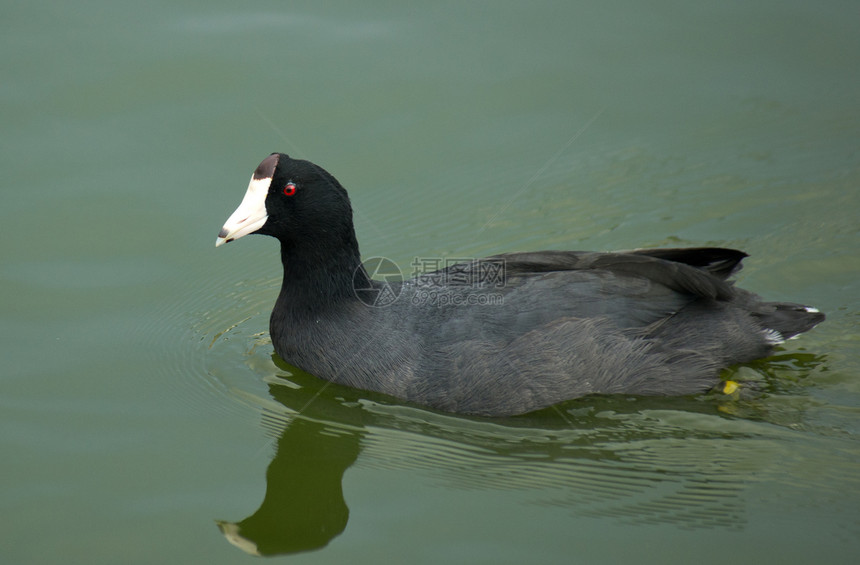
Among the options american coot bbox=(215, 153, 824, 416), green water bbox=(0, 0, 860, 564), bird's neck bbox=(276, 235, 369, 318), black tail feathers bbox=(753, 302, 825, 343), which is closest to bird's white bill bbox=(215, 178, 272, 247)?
american coot bbox=(215, 153, 824, 416)

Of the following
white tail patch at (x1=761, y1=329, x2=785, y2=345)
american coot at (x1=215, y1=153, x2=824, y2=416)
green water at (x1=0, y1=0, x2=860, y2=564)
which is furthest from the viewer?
white tail patch at (x1=761, y1=329, x2=785, y2=345)

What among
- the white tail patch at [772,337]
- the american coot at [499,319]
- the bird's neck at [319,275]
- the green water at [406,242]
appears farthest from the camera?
the white tail patch at [772,337]

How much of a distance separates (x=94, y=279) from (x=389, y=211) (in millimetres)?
2319

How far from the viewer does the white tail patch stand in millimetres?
6242

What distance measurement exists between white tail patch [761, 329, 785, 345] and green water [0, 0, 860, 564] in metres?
0.20

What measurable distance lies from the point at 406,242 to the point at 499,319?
194 cm

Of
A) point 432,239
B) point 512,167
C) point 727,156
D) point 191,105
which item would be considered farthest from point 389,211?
point 727,156

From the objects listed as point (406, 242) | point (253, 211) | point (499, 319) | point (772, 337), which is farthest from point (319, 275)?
point (772, 337)

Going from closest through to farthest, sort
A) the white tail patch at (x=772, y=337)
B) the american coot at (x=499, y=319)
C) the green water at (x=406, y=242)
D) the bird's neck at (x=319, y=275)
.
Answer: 1. the green water at (x=406, y=242)
2. the american coot at (x=499, y=319)
3. the bird's neck at (x=319, y=275)
4. the white tail patch at (x=772, y=337)

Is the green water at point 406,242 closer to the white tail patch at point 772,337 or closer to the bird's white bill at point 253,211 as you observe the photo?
the white tail patch at point 772,337

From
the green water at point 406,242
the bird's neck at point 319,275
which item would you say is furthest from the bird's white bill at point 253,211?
the green water at point 406,242

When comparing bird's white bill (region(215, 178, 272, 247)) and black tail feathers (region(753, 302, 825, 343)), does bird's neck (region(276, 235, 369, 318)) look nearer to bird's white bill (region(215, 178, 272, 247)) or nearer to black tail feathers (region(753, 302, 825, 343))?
bird's white bill (region(215, 178, 272, 247))

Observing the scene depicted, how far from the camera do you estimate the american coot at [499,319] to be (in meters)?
5.83

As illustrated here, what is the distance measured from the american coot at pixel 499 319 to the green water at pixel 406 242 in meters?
0.19
